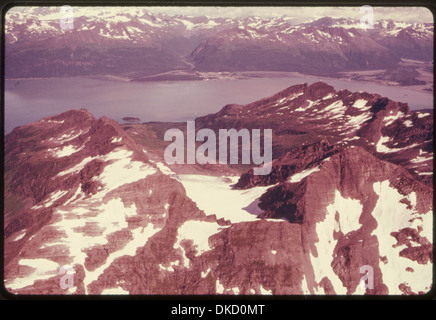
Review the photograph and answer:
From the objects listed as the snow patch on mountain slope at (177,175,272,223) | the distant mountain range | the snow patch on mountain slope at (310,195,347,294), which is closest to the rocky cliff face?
the snow patch on mountain slope at (310,195,347,294)

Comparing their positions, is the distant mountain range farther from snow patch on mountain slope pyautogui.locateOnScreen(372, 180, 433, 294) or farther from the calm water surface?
snow patch on mountain slope pyautogui.locateOnScreen(372, 180, 433, 294)

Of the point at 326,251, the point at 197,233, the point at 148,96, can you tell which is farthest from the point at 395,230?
the point at 148,96

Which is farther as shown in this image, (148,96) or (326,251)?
(148,96)

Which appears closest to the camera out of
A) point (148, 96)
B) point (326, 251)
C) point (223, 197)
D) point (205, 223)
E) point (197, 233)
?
point (197, 233)

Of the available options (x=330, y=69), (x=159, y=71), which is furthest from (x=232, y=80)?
(x=330, y=69)

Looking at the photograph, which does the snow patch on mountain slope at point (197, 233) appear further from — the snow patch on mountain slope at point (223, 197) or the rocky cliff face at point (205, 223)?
the snow patch on mountain slope at point (223, 197)

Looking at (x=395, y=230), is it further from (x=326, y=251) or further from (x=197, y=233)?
(x=197, y=233)
